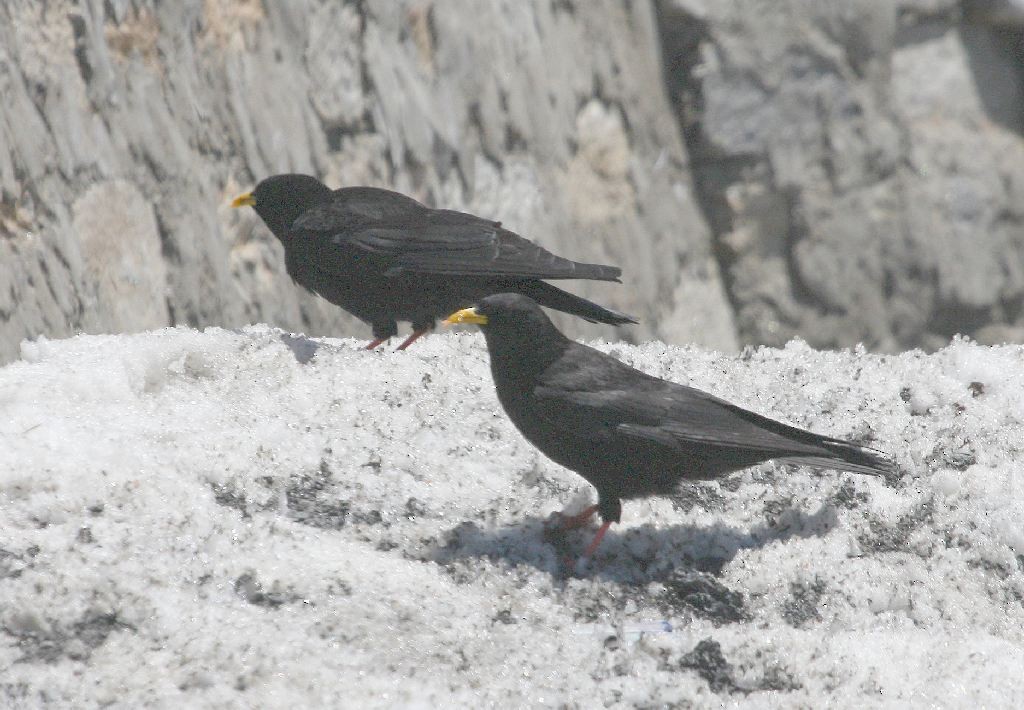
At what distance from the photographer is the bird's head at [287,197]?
6.05 metres

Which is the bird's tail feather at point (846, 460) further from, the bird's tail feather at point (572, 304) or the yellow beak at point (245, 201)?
the yellow beak at point (245, 201)

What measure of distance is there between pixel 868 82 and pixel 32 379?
27.8ft

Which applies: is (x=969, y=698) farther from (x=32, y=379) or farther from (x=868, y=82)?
(x=868, y=82)

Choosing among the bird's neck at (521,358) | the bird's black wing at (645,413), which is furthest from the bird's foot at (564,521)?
the bird's neck at (521,358)

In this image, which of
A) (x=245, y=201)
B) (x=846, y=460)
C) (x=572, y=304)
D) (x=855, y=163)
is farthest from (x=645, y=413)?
(x=855, y=163)

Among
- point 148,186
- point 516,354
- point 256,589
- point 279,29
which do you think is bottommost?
point 256,589

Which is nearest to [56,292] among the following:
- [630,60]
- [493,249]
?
[493,249]

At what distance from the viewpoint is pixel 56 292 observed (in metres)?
5.49

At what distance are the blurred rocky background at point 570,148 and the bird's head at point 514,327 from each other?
204 cm

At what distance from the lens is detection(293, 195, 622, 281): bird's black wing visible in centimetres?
555

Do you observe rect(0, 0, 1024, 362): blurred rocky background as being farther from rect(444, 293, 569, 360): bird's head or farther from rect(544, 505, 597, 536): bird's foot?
rect(544, 505, 597, 536): bird's foot

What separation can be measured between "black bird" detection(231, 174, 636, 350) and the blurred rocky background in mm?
882

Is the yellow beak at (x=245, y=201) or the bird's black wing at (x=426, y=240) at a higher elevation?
the yellow beak at (x=245, y=201)

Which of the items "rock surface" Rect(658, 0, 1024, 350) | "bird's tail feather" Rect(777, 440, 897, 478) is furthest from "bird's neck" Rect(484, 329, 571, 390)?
"rock surface" Rect(658, 0, 1024, 350)
